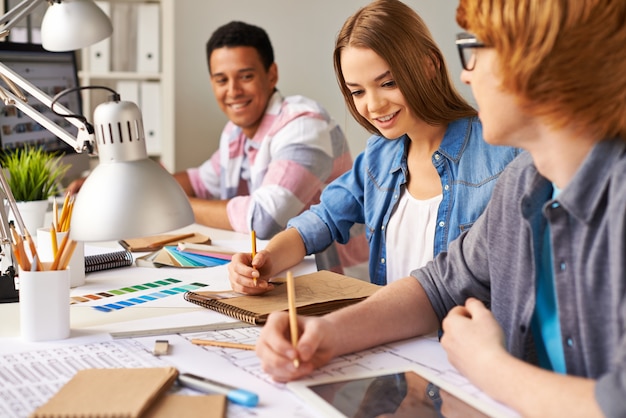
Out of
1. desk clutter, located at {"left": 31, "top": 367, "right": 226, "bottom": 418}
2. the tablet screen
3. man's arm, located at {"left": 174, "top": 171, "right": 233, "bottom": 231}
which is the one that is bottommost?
man's arm, located at {"left": 174, "top": 171, "right": 233, "bottom": 231}

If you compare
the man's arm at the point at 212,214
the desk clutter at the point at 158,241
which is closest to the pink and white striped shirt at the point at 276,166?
the man's arm at the point at 212,214

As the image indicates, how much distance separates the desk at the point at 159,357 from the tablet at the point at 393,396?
2 cm

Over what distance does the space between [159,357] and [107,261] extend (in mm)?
629

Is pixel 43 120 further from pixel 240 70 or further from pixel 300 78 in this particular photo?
pixel 300 78

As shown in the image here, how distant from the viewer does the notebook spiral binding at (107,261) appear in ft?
5.37

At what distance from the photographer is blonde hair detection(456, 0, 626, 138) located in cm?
88

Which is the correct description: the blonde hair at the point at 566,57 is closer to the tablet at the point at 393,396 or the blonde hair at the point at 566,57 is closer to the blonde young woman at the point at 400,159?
the tablet at the point at 393,396

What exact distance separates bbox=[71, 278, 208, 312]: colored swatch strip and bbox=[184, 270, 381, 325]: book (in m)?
0.08

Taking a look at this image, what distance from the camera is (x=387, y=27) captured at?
5.23 ft

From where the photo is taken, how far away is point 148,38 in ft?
11.4

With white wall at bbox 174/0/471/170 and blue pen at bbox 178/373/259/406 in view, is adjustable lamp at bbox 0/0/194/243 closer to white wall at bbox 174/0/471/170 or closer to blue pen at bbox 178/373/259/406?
blue pen at bbox 178/373/259/406

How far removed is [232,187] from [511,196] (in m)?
1.84

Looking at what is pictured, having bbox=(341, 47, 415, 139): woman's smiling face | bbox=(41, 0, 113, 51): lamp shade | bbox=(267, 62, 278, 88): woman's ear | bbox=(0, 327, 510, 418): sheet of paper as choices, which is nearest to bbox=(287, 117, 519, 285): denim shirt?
bbox=(341, 47, 415, 139): woman's smiling face

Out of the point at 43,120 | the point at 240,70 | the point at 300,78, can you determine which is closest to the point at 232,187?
the point at 240,70
